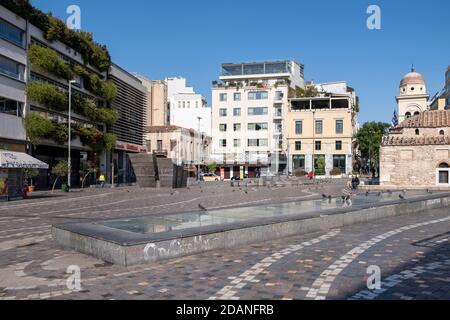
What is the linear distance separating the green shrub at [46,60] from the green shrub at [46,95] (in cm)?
156

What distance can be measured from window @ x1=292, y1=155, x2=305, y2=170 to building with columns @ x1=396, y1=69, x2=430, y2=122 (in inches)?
686

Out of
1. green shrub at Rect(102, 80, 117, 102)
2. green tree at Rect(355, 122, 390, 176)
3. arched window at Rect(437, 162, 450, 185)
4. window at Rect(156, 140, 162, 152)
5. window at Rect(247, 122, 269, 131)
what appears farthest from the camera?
green tree at Rect(355, 122, 390, 176)

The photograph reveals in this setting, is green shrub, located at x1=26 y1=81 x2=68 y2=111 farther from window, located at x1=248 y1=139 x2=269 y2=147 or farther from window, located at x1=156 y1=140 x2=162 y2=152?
window, located at x1=248 y1=139 x2=269 y2=147

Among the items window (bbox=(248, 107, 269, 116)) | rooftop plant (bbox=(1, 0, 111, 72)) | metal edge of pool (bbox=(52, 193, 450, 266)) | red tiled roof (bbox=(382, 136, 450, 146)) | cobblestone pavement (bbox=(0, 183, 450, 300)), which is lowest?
cobblestone pavement (bbox=(0, 183, 450, 300))

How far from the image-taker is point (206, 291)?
20.8ft

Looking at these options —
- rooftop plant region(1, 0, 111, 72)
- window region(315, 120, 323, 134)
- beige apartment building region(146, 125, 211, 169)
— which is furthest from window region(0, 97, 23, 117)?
window region(315, 120, 323, 134)

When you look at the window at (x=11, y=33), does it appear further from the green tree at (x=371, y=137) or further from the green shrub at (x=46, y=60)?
the green tree at (x=371, y=137)

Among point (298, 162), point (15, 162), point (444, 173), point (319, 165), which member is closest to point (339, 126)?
point (319, 165)

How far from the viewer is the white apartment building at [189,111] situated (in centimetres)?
9100

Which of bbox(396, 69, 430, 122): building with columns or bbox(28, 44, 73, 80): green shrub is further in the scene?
bbox(396, 69, 430, 122): building with columns

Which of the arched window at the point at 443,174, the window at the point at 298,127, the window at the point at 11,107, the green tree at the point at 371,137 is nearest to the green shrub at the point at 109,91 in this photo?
the window at the point at 11,107

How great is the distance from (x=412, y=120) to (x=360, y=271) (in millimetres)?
44236

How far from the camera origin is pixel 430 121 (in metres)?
46.0

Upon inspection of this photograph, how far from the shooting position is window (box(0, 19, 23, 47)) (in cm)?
3344
